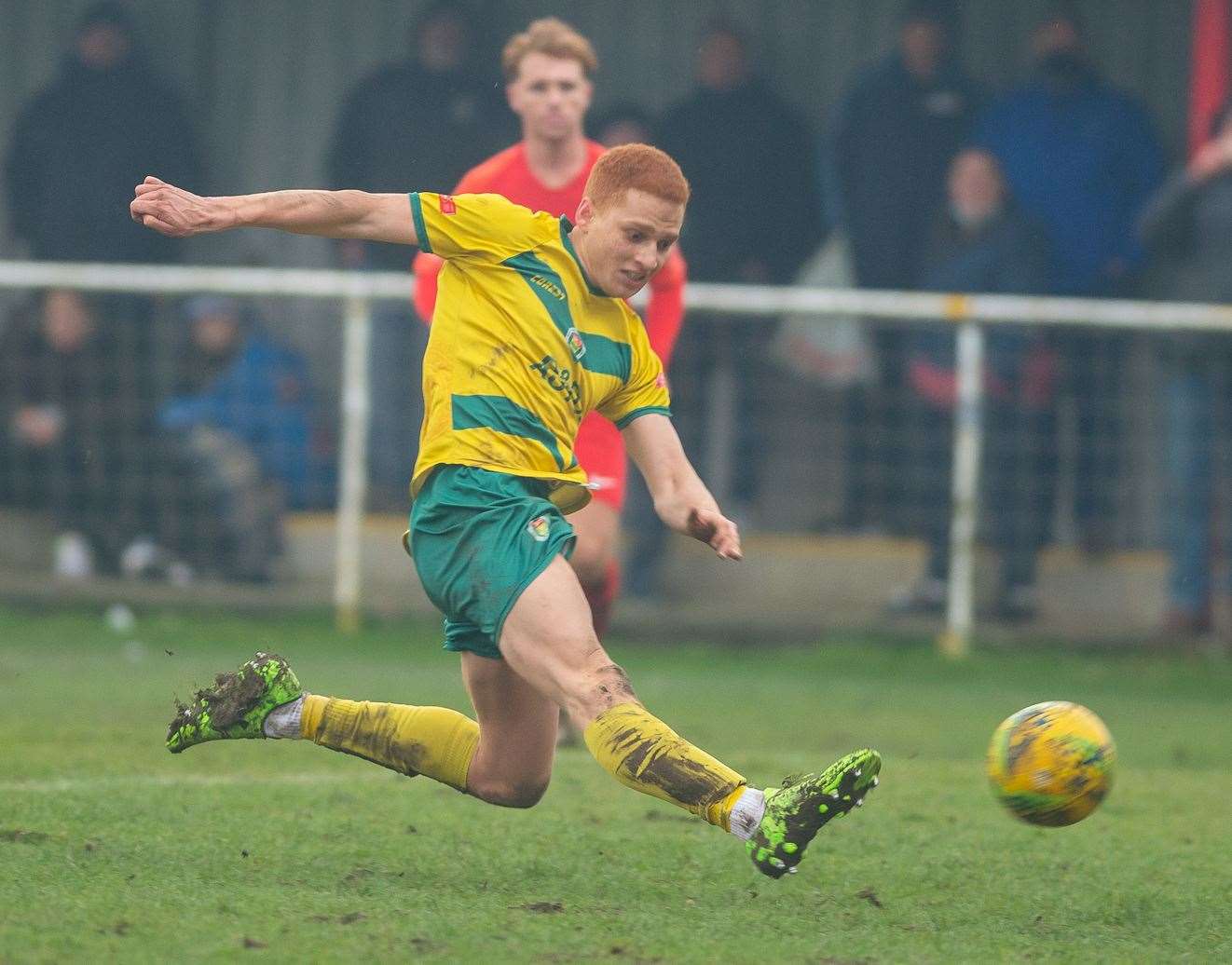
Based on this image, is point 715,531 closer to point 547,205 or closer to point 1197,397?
point 547,205

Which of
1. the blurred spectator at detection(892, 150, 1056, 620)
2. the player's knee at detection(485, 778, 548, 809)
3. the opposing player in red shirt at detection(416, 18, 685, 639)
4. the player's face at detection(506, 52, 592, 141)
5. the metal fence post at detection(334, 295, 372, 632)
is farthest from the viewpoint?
the blurred spectator at detection(892, 150, 1056, 620)

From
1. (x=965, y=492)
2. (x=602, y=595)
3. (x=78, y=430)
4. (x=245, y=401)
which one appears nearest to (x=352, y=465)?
(x=245, y=401)

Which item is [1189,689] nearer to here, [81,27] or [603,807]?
[603,807]

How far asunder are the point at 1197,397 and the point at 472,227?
19.7 feet

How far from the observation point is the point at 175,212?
4.42 meters

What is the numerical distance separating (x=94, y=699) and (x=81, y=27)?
525cm

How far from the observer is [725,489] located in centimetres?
1053

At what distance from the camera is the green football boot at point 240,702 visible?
4949 mm

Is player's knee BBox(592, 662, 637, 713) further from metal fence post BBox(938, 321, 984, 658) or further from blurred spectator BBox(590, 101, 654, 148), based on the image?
blurred spectator BBox(590, 101, 654, 148)

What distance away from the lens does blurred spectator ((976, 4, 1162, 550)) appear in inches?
431

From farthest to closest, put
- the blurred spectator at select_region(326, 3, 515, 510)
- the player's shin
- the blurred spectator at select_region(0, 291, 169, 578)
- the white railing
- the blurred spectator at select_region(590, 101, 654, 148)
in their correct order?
the blurred spectator at select_region(590, 101, 654, 148) → the blurred spectator at select_region(326, 3, 515, 510) → the blurred spectator at select_region(0, 291, 169, 578) → the white railing → the player's shin

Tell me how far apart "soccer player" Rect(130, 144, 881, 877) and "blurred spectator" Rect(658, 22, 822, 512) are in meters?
5.84

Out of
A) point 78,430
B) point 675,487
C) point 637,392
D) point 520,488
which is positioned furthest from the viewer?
point 78,430

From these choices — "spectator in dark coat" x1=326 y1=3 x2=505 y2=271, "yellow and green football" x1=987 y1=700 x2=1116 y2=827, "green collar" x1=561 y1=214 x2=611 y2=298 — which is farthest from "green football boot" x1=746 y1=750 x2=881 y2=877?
"spectator in dark coat" x1=326 y1=3 x2=505 y2=271
